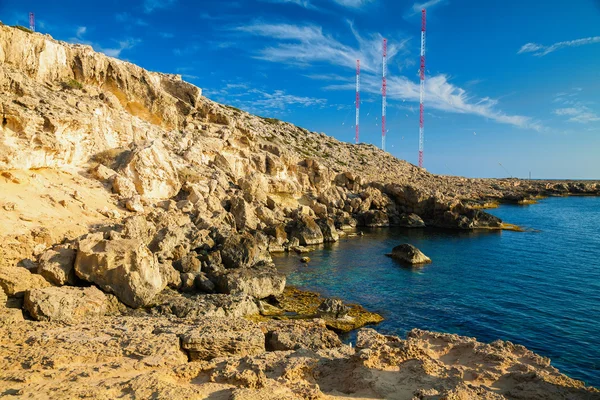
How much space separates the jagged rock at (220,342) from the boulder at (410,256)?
2872cm

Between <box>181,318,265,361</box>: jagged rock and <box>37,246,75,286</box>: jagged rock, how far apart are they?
470 inches

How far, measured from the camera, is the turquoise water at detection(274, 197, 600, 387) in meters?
22.3

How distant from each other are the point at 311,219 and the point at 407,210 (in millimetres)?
25960

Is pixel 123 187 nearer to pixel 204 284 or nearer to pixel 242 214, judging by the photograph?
pixel 242 214

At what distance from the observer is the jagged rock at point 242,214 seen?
45.0 m

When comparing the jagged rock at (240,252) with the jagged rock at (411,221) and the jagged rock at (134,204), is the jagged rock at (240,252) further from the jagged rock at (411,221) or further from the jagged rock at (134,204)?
the jagged rock at (411,221)

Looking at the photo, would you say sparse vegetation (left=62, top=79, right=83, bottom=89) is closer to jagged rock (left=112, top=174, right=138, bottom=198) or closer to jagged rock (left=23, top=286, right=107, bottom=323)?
jagged rock (left=112, top=174, right=138, bottom=198)

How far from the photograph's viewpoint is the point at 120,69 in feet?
165

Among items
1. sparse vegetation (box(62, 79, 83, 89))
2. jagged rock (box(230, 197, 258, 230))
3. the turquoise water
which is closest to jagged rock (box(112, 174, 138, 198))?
jagged rock (box(230, 197, 258, 230))

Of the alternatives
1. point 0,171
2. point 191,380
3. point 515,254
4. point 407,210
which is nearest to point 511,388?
point 191,380

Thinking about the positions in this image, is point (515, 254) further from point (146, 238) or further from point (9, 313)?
point (9, 313)

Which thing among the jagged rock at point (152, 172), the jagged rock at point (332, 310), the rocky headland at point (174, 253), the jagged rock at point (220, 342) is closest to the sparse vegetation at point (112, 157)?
the rocky headland at point (174, 253)

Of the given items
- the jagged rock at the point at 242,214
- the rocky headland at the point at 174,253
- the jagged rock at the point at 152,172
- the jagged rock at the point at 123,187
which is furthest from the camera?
the jagged rock at the point at 242,214

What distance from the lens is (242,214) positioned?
45.4 meters
